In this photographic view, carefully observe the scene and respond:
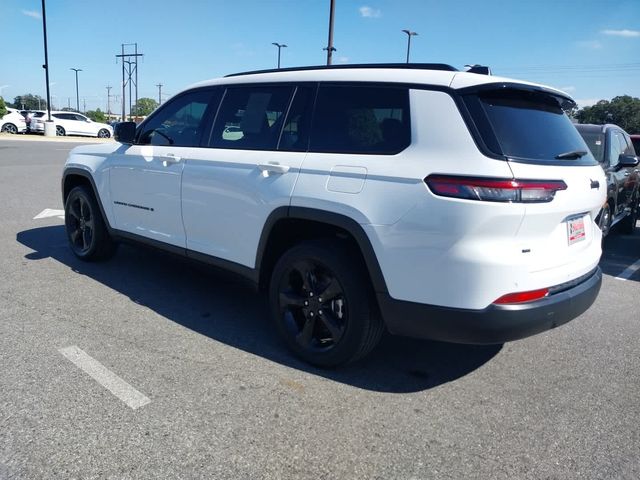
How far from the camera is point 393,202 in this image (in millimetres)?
2807

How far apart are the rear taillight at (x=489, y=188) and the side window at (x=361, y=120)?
0.37 m

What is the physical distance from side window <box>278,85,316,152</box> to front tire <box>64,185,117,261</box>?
8.85 ft

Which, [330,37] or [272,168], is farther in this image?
[330,37]

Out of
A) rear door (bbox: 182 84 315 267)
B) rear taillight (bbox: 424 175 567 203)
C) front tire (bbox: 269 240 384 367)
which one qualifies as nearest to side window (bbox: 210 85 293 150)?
rear door (bbox: 182 84 315 267)

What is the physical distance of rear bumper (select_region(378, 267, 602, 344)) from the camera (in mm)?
2699

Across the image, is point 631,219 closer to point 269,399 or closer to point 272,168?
point 272,168

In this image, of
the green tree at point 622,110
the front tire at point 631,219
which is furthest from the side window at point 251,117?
the green tree at point 622,110

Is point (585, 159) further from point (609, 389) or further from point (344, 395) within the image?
point (344, 395)

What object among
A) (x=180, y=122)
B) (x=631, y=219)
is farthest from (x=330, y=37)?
(x=180, y=122)

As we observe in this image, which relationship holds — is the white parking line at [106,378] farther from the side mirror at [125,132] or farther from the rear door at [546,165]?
the rear door at [546,165]

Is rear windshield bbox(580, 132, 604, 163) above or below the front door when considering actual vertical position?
above

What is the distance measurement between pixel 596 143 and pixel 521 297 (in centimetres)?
508

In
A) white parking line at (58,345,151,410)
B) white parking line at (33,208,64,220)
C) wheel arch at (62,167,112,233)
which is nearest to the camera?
white parking line at (58,345,151,410)

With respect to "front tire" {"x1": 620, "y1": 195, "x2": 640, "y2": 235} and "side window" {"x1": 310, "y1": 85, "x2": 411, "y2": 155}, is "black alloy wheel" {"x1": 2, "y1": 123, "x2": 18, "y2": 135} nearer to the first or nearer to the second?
"front tire" {"x1": 620, "y1": 195, "x2": 640, "y2": 235}
